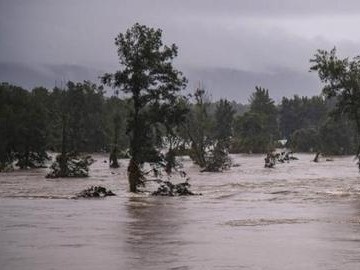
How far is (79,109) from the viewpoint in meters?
119

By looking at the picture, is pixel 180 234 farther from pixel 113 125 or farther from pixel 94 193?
pixel 113 125

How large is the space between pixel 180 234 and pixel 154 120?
16.6 meters

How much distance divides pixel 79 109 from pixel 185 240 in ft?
347

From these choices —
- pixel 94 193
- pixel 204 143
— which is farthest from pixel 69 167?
pixel 204 143

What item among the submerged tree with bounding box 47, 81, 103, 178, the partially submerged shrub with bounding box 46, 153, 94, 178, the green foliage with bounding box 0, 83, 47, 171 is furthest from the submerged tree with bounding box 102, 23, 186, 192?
the submerged tree with bounding box 47, 81, 103, 178

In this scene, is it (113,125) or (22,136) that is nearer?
(22,136)

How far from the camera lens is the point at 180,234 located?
16.0 m

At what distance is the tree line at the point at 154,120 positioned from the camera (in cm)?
3231

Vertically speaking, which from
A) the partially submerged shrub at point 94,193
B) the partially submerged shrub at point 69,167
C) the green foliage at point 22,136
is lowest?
the partially submerged shrub at point 94,193

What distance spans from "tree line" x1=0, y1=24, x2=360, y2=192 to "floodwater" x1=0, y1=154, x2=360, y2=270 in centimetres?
552

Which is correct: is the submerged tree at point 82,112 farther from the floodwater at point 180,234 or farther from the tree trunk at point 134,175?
the floodwater at point 180,234

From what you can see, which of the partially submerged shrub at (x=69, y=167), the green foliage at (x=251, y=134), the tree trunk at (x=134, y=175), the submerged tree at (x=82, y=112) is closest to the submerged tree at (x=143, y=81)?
the tree trunk at (x=134, y=175)

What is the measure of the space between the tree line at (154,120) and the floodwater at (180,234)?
18.1 feet

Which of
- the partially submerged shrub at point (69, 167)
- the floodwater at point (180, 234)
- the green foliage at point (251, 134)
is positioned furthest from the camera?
the green foliage at point (251, 134)
